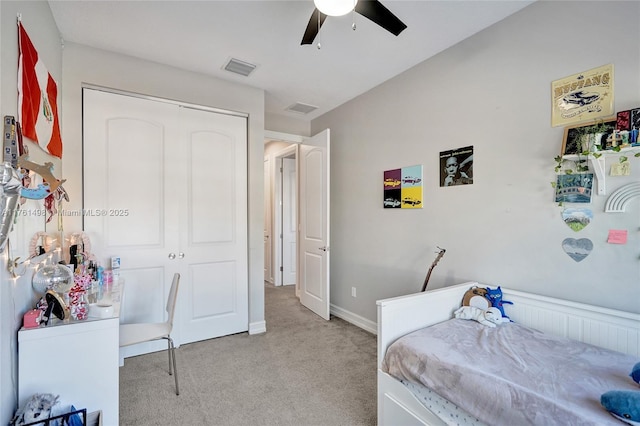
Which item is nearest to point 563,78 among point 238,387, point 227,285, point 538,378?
point 538,378

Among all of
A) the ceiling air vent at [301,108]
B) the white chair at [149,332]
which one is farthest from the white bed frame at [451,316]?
the ceiling air vent at [301,108]

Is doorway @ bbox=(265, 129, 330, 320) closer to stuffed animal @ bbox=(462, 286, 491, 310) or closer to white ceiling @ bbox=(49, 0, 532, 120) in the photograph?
white ceiling @ bbox=(49, 0, 532, 120)

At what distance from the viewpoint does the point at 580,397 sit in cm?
110

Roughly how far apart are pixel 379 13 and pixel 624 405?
195 centimetres

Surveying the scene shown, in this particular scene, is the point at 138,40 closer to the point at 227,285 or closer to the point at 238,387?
the point at 227,285

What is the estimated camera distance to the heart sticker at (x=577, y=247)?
67.1 inches

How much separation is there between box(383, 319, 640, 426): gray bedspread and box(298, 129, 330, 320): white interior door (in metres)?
1.90

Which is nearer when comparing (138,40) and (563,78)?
(563,78)

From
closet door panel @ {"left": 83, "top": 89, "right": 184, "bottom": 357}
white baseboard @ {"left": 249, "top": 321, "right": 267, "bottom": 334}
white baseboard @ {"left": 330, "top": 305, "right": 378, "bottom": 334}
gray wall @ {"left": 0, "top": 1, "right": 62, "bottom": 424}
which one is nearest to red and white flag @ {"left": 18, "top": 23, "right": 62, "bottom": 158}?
gray wall @ {"left": 0, "top": 1, "right": 62, "bottom": 424}

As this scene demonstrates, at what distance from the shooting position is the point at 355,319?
11.2 feet

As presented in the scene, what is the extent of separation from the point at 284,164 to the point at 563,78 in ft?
13.4

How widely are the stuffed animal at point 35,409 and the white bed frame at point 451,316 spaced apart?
1541 mm

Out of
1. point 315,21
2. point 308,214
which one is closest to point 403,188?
point 308,214

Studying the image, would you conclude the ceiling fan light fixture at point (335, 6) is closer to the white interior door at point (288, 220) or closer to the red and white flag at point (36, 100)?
the red and white flag at point (36, 100)
